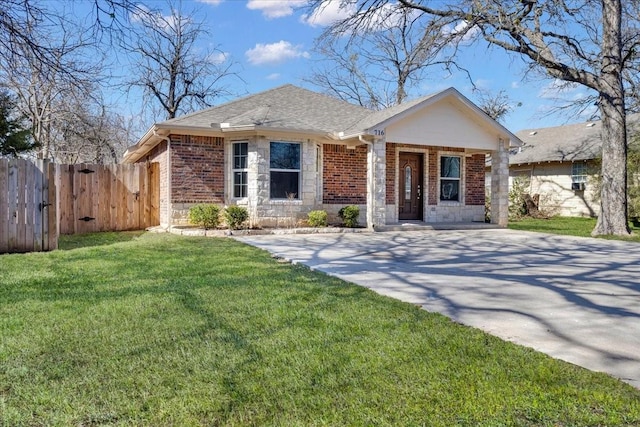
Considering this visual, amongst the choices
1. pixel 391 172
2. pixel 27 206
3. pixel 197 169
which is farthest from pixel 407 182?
pixel 27 206

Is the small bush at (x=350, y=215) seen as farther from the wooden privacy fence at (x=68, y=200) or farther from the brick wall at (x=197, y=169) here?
the wooden privacy fence at (x=68, y=200)

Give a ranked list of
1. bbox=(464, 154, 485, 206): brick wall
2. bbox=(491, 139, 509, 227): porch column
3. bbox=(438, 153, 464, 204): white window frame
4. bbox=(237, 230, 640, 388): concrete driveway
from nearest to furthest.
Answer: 1. bbox=(237, 230, 640, 388): concrete driveway
2. bbox=(491, 139, 509, 227): porch column
3. bbox=(438, 153, 464, 204): white window frame
4. bbox=(464, 154, 485, 206): brick wall

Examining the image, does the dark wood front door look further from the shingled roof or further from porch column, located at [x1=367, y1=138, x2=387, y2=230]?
porch column, located at [x1=367, y1=138, x2=387, y2=230]

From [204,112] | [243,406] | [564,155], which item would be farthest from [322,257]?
[564,155]

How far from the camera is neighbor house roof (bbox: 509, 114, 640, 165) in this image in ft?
75.2

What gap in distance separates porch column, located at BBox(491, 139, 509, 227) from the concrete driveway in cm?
363

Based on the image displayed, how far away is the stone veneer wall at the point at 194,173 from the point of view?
12195mm

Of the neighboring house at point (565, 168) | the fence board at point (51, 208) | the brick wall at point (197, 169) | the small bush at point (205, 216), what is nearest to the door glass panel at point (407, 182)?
the brick wall at point (197, 169)

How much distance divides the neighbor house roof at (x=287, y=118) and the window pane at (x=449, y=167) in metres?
2.22

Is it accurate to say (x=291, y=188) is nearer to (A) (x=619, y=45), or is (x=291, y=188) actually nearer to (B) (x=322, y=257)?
(B) (x=322, y=257)

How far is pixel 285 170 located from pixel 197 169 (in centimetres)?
259

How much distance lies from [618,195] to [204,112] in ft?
42.6

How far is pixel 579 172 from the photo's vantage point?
23.4m

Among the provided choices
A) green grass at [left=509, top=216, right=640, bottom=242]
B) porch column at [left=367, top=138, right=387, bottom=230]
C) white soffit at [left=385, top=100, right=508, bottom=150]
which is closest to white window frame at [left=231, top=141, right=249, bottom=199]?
porch column at [left=367, top=138, right=387, bottom=230]
